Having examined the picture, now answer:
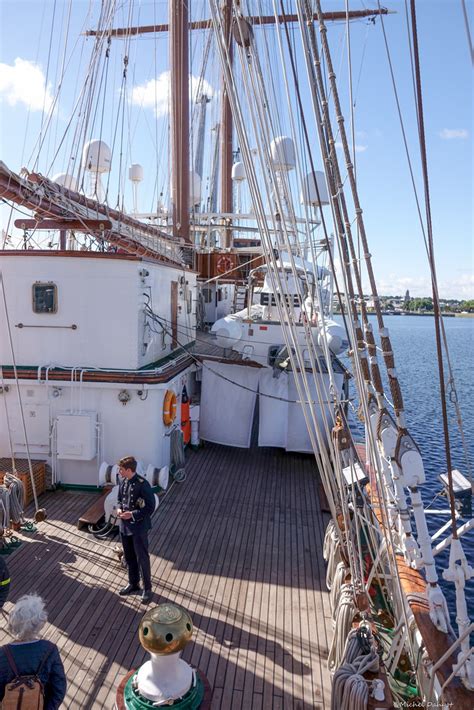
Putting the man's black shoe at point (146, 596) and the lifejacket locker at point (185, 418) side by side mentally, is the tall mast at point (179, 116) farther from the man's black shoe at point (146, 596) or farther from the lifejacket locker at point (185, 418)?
the man's black shoe at point (146, 596)

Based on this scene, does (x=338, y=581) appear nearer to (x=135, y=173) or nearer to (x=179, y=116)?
(x=179, y=116)

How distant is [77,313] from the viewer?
309 inches

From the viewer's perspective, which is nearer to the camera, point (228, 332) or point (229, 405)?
point (229, 405)

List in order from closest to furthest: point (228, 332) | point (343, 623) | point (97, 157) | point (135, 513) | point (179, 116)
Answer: point (343, 623) < point (135, 513) < point (228, 332) < point (179, 116) < point (97, 157)

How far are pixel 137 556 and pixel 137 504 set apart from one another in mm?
616

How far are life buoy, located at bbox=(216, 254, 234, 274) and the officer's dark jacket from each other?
15788 mm

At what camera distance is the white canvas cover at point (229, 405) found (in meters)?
10.6

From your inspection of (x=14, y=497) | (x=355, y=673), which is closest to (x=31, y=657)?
(x=355, y=673)

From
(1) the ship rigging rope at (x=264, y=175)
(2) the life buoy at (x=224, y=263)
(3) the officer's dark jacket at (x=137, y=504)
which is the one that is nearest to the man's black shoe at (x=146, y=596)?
(3) the officer's dark jacket at (x=137, y=504)

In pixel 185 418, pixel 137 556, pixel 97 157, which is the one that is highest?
pixel 97 157

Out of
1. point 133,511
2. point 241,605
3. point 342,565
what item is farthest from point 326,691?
point 133,511

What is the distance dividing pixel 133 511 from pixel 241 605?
1.43 metres

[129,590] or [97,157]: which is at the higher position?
[97,157]

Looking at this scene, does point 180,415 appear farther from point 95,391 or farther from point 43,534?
point 43,534
